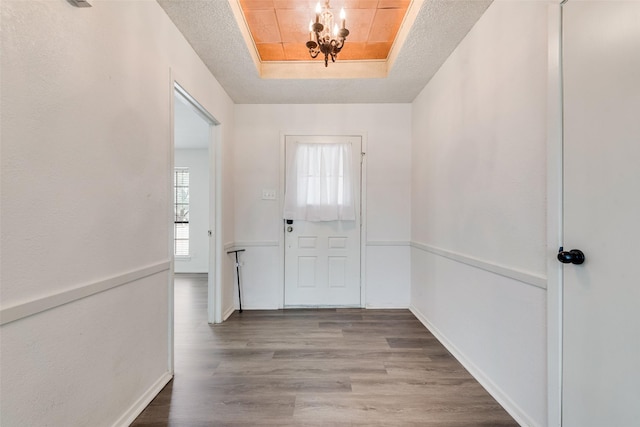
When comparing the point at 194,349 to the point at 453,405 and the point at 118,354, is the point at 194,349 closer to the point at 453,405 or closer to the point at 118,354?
the point at 118,354

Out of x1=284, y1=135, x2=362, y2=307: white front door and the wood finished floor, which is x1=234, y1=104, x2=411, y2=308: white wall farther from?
the wood finished floor

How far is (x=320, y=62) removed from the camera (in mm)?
2734

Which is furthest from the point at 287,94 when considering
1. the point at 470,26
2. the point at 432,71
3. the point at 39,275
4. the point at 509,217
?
the point at 39,275

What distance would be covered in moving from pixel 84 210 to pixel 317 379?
1714 millimetres

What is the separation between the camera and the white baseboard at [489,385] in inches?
60.6

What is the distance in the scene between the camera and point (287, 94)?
3.11 m

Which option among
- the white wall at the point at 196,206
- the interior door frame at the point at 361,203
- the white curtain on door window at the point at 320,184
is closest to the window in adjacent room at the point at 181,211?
the white wall at the point at 196,206

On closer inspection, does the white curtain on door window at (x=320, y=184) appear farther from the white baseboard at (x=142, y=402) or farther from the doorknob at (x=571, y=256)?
the doorknob at (x=571, y=256)

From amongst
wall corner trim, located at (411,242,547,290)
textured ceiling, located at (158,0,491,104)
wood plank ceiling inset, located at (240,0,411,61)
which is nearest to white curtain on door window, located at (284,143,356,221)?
textured ceiling, located at (158,0,491,104)

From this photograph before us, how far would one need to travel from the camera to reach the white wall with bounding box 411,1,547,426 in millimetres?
1452

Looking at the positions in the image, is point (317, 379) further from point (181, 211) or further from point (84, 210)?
point (181, 211)

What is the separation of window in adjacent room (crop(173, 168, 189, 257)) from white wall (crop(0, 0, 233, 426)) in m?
4.18

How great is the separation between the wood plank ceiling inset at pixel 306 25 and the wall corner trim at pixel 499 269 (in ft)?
6.46

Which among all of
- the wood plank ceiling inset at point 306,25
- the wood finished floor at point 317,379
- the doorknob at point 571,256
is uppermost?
the wood plank ceiling inset at point 306,25
